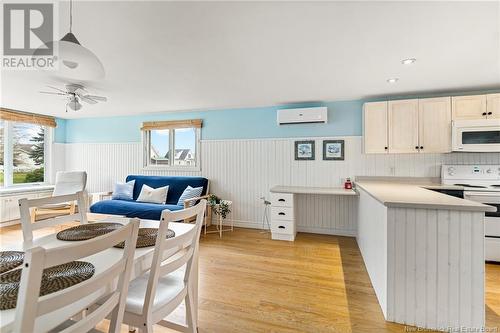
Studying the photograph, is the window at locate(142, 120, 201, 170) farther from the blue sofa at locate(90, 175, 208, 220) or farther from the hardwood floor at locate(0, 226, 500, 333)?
the hardwood floor at locate(0, 226, 500, 333)

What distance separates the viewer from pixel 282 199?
11.8 ft

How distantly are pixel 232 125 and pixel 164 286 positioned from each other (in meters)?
3.39

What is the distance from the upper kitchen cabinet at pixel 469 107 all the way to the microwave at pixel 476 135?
10 cm

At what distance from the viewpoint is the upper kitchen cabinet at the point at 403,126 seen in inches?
130

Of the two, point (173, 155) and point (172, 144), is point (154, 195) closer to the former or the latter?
point (173, 155)

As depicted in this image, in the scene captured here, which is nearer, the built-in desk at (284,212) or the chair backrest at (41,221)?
the chair backrest at (41,221)

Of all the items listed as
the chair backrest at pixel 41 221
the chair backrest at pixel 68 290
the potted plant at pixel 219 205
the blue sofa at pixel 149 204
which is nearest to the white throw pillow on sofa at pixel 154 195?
the blue sofa at pixel 149 204

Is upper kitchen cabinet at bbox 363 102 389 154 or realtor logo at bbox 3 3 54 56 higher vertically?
realtor logo at bbox 3 3 54 56

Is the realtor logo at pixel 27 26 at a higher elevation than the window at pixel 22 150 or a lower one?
higher

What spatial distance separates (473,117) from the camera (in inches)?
121

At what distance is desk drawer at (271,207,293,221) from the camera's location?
357 cm

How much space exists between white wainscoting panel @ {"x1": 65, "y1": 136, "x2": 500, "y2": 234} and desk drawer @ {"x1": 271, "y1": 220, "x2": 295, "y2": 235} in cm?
56

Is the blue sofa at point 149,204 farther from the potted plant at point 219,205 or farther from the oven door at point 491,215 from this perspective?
the oven door at point 491,215

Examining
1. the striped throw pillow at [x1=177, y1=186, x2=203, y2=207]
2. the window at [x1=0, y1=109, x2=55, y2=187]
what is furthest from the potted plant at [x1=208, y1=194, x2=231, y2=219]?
the window at [x1=0, y1=109, x2=55, y2=187]
